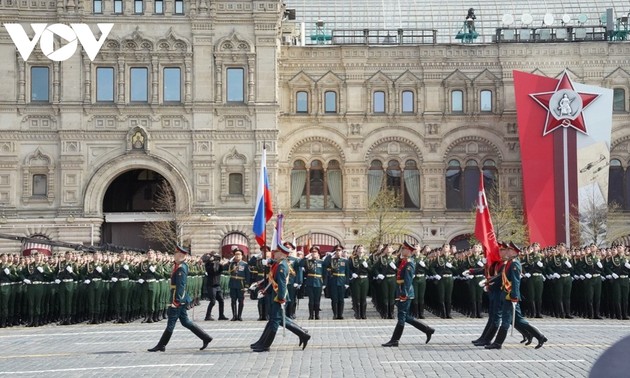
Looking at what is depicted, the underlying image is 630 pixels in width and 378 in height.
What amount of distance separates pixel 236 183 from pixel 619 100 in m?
21.4

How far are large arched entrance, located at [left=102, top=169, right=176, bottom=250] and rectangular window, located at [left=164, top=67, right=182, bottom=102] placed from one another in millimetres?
4434

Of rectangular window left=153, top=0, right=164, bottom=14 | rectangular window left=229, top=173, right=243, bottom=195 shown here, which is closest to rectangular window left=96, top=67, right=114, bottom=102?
rectangular window left=153, top=0, right=164, bottom=14

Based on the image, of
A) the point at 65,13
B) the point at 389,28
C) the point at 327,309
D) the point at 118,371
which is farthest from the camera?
the point at 389,28

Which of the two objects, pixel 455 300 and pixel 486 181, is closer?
pixel 455 300

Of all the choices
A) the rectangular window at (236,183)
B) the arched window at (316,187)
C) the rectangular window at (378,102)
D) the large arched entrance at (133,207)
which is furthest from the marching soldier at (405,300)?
the rectangular window at (378,102)

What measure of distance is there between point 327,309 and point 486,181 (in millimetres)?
25733

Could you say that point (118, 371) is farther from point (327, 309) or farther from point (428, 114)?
point (428, 114)

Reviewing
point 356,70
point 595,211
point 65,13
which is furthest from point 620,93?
point 65,13

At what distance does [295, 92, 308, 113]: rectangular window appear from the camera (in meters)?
57.8

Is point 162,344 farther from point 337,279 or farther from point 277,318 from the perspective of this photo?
point 337,279

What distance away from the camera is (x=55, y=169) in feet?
174

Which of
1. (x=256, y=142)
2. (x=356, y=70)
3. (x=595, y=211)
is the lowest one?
(x=595, y=211)

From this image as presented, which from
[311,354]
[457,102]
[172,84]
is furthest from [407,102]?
[311,354]

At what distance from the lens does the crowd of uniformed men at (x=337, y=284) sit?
27109 mm
